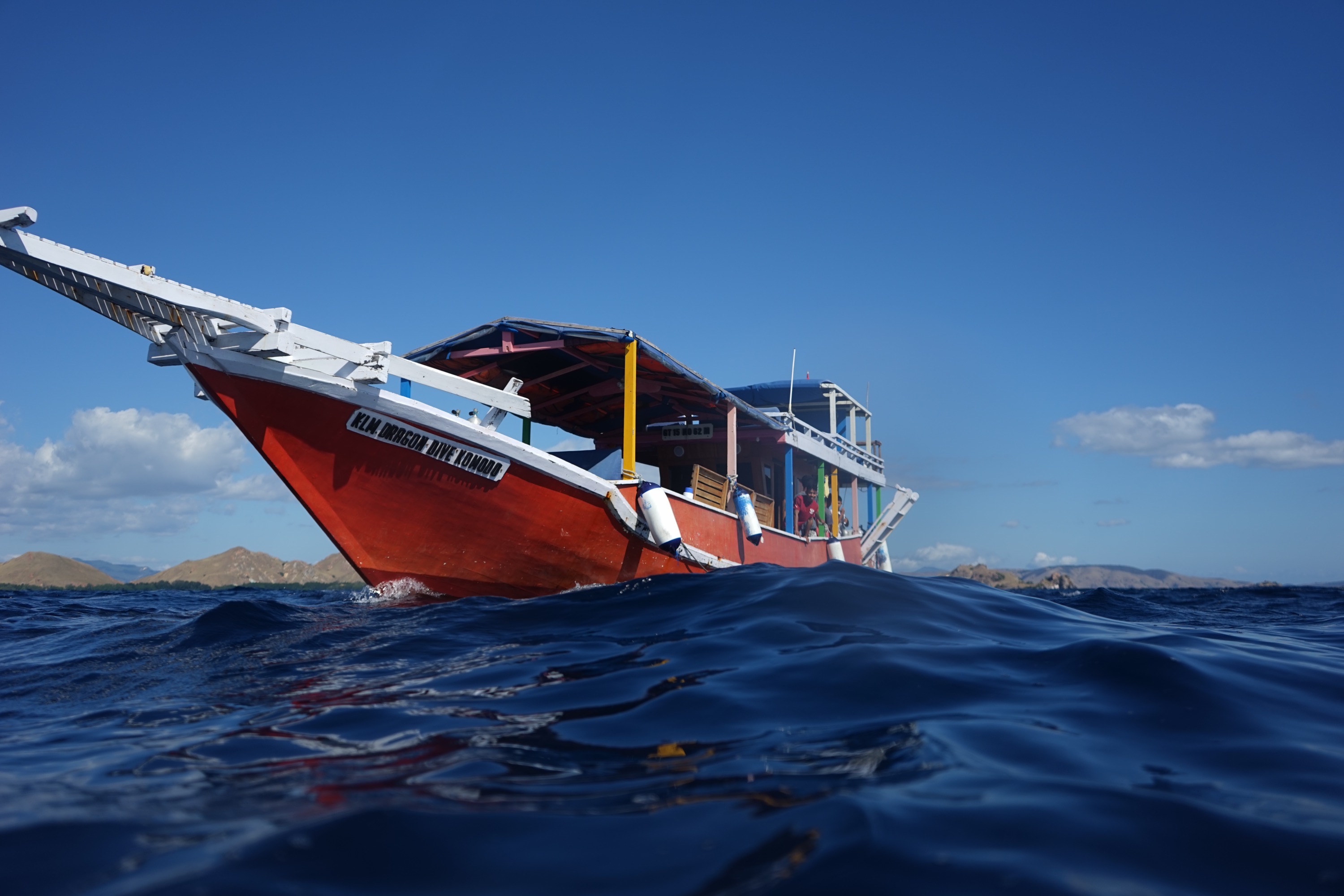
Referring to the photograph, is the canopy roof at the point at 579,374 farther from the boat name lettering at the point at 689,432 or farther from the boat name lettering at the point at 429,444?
the boat name lettering at the point at 429,444

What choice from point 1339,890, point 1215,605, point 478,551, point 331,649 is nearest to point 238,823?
point 1339,890

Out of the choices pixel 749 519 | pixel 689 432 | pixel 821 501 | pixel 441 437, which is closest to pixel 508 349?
pixel 441 437

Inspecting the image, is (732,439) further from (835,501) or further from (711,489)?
(835,501)

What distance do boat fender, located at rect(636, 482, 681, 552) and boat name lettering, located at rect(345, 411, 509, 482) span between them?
6.29ft

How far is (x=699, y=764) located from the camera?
1.93m

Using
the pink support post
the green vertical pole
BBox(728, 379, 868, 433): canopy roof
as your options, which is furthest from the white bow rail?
BBox(728, 379, 868, 433): canopy roof

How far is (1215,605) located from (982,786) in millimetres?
11959

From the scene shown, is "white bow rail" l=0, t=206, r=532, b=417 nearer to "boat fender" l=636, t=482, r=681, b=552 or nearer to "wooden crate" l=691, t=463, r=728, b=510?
"boat fender" l=636, t=482, r=681, b=552

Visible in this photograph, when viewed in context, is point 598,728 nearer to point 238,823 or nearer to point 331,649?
point 238,823

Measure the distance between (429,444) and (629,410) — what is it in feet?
9.43

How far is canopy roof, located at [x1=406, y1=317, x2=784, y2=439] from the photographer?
1026 centimetres

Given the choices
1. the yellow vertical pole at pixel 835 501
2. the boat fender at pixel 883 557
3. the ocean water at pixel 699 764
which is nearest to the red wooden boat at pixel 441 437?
the ocean water at pixel 699 764

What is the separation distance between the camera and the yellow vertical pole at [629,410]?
9727mm

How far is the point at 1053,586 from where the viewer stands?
935 inches
